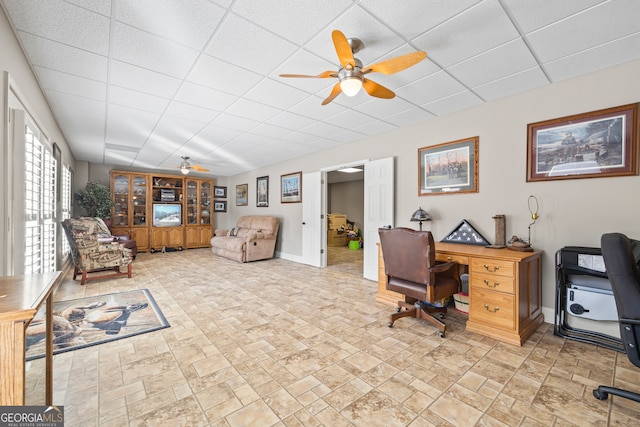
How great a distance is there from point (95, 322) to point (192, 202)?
6.23m

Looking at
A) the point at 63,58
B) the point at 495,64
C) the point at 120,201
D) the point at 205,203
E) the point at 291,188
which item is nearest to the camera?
the point at 63,58

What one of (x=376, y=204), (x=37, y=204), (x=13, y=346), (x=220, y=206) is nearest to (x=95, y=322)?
(x=37, y=204)

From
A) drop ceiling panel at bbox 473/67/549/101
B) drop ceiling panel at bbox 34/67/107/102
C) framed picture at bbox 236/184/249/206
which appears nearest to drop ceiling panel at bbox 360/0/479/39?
drop ceiling panel at bbox 473/67/549/101

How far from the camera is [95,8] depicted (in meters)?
1.79

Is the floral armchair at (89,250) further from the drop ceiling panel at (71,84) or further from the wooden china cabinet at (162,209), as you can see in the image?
the wooden china cabinet at (162,209)

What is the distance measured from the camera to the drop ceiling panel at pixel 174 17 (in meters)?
1.75

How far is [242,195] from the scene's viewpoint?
8656 millimetres

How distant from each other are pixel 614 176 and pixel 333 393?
3112 millimetres

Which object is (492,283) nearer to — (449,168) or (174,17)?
(449,168)

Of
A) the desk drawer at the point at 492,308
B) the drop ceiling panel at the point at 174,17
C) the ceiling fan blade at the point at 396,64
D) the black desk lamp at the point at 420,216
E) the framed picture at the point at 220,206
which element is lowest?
the desk drawer at the point at 492,308

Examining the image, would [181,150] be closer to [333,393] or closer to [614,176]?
[333,393]

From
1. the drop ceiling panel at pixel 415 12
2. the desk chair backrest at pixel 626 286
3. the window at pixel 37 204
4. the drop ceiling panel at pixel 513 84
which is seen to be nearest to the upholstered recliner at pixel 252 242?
the window at pixel 37 204

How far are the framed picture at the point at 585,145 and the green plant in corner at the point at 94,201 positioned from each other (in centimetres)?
857

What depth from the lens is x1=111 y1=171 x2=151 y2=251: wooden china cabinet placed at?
24.4 feet
